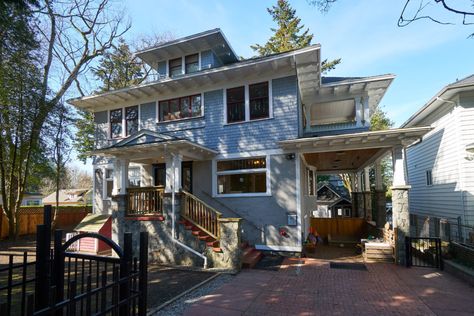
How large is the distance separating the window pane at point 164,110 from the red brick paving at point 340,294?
692 cm

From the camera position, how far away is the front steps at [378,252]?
28.2ft

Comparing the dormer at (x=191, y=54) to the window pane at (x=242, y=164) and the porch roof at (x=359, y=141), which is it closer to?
the window pane at (x=242, y=164)

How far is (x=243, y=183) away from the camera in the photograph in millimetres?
10023

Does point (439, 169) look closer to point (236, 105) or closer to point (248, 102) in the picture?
point (248, 102)

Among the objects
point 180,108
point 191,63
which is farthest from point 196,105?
point 191,63

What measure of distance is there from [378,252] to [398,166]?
265 centimetres

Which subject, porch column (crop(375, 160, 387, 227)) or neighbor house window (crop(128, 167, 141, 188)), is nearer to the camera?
porch column (crop(375, 160, 387, 227))

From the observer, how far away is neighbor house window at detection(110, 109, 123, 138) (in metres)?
12.5

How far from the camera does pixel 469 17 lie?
11.5 ft

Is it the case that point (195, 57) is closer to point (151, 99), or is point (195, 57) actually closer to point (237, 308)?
point (151, 99)

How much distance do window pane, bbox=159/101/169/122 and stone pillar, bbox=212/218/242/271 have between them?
5.72 m

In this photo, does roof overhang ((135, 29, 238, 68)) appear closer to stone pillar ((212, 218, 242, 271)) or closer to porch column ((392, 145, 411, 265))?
stone pillar ((212, 218, 242, 271))

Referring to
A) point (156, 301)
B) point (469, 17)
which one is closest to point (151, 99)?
point (156, 301)

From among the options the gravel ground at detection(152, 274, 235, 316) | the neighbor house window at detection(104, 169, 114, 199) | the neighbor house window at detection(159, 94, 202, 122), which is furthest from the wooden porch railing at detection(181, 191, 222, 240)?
the neighbor house window at detection(104, 169, 114, 199)
